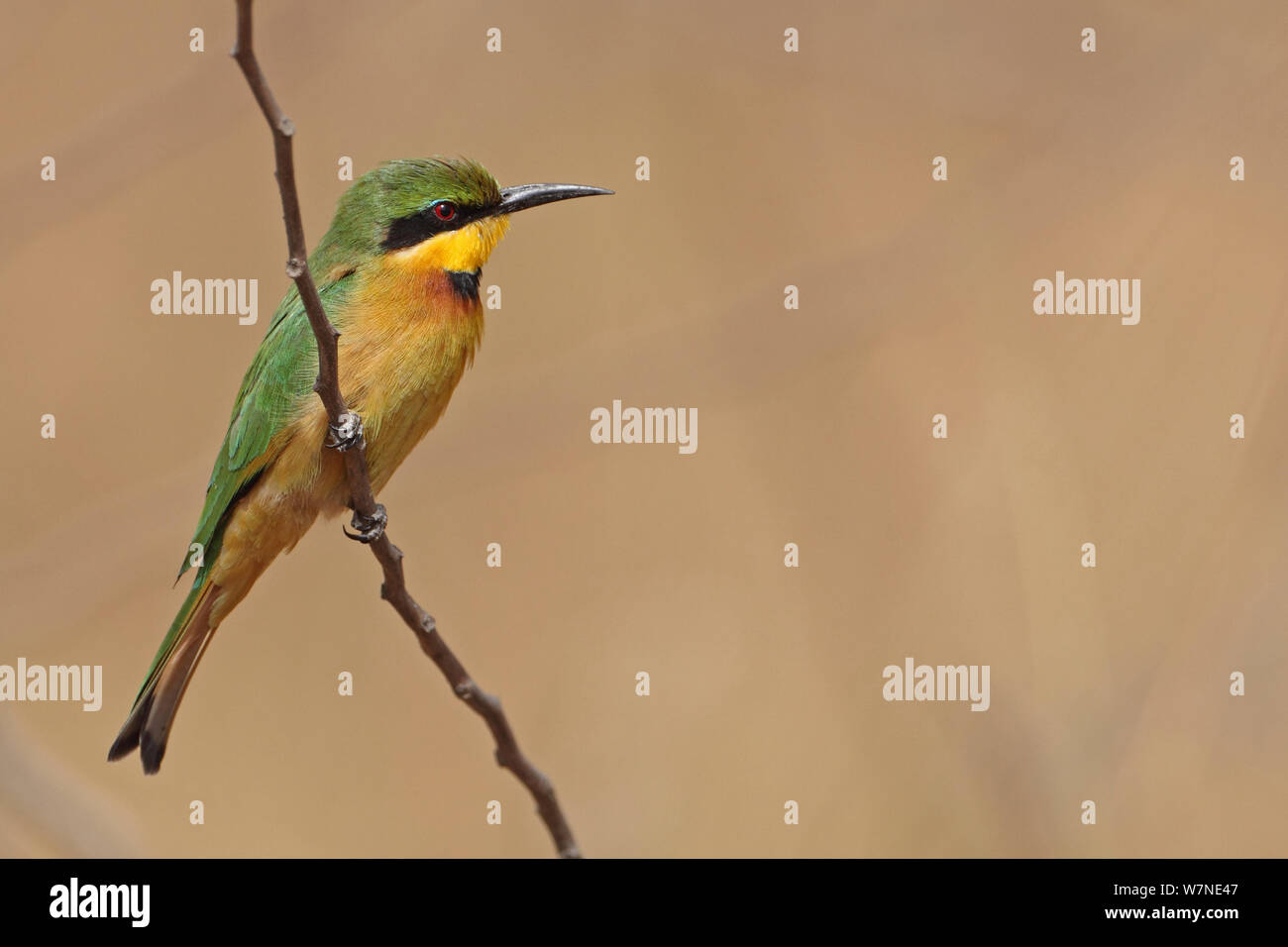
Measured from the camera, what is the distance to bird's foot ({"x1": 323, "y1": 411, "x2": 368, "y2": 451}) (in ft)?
8.85

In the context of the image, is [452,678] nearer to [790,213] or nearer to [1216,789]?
[1216,789]

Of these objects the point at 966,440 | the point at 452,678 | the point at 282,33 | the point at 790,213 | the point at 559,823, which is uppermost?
the point at 282,33

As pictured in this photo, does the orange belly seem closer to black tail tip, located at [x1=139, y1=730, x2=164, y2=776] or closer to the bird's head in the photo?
the bird's head

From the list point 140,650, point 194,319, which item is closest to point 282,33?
point 194,319

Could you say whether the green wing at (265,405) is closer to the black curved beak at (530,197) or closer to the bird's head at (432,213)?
the bird's head at (432,213)

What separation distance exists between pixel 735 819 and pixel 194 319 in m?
2.83

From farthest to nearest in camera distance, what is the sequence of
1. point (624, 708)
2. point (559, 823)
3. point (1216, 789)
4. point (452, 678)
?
point (624, 708)
point (1216, 789)
point (452, 678)
point (559, 823)

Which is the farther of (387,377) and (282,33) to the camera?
(282,33)

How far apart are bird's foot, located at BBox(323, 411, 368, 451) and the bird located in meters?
0.27

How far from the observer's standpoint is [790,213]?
534 centimetres

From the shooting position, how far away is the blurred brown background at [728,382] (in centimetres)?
421

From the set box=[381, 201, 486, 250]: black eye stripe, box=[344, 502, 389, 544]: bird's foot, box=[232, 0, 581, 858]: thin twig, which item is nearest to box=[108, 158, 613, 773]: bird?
box=[381, 201, 486, 250]: black eye stripe

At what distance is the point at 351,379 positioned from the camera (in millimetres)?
3469

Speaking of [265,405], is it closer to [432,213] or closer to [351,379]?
[351,379]
